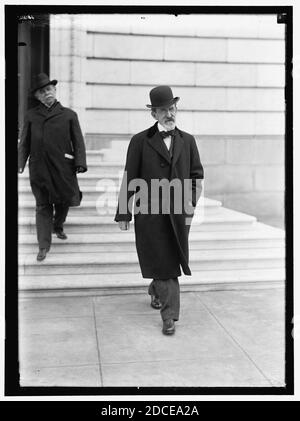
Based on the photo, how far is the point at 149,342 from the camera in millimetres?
4523

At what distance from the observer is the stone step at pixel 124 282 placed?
571cm

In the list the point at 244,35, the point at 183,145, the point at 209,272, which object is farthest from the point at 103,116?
the point at 183,145

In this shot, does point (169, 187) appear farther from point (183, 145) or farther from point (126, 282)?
point (126, 282)

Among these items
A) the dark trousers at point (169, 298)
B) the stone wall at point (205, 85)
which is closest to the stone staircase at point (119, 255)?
the dark trousers at point (169, 298)

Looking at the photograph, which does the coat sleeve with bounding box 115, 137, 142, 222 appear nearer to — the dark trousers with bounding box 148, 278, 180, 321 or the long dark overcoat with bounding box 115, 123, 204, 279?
the long dark overcoat with bounding box 115, 123, 204, 279

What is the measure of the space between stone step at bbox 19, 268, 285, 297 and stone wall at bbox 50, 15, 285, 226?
321 centimetres

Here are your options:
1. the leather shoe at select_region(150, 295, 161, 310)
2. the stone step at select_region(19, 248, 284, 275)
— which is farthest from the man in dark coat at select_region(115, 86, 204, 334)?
the stone step at select_region(19, 248, 284, 275)

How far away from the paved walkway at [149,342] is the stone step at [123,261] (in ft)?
1.37

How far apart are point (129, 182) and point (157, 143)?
40cm

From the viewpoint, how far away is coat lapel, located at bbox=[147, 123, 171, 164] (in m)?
4.64

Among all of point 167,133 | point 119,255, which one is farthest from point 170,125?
point 119,255

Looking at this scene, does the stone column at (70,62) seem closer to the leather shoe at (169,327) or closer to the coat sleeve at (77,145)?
the coat sleeve at (77,145)

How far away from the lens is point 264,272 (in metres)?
6.25

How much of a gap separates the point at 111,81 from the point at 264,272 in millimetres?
4289
